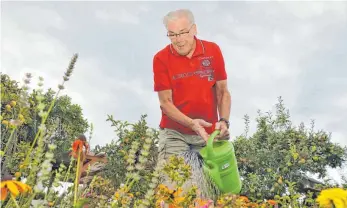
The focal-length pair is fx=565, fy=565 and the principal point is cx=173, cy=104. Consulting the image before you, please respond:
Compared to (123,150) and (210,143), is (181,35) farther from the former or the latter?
(123,150)

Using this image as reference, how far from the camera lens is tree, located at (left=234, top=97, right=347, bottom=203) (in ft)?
24.6

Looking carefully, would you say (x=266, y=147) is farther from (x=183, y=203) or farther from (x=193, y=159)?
(x=183, y=203)

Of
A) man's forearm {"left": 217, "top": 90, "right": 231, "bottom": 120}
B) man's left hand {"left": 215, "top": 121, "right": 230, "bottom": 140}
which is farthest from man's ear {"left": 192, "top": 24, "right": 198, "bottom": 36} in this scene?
man's left hand {"left": 215, "top": 121, "right": 230, "bottom": 140}

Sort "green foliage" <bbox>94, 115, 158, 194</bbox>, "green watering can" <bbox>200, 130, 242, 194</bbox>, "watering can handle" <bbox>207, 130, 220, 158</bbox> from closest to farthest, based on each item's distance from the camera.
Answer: "watering can handle" <bbox>207, 130, 220, 158</bbox> < "green watering can" <bbox>200, 130, 242, 194</bbox> < "green foliage" <bbox>94, 115, 158, 194</bbox>

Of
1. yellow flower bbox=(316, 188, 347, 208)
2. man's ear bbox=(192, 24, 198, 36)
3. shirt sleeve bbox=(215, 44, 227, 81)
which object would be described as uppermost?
man's ear bbox=(192, 24, 198, 36)

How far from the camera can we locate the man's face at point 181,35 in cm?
473

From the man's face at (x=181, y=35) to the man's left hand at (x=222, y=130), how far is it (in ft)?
2.32

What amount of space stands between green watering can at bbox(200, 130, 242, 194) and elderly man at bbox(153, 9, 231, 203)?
0.35 feet

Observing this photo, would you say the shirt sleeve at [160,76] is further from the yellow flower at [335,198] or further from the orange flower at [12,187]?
the orange flower at [12,187]

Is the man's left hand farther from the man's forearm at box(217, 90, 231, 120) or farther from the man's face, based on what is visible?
the man's face

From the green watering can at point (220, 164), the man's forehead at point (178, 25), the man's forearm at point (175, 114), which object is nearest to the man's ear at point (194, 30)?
the man's forehead at point (178, 25)

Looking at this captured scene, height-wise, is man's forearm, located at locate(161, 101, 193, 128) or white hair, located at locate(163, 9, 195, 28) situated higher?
white hair, located at locate(163, 9, 195, 28)

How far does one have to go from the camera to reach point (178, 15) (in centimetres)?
475

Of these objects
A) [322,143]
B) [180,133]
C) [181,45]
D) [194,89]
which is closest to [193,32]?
[181,45]
